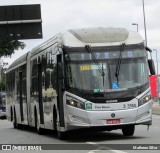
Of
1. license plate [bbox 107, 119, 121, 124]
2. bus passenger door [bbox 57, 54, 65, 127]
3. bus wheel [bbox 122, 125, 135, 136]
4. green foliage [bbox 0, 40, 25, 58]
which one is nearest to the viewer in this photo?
license plate [bbox 107, 119, 121, 124]

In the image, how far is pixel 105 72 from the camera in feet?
58.2

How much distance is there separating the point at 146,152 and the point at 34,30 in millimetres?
21696

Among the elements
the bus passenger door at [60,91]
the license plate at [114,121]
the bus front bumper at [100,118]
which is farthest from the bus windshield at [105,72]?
the license plate at [114,121]

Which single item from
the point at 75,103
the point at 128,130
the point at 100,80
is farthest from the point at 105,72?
the point at 128,130

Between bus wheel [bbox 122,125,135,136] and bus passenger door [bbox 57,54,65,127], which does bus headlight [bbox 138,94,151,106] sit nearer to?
bus wheel [bbox 122,125,135,136]

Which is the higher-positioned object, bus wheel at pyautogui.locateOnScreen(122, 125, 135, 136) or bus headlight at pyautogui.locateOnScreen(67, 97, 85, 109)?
bus headlight at pyautogui.locateOnScreen(67, 97, 85, 109)

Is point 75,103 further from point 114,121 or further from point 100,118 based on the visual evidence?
point 114,121

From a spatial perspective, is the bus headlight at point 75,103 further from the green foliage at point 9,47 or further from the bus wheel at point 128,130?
the green foliage at point 9,47

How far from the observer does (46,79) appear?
68.2 feet

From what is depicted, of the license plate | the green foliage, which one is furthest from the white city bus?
the green foliage

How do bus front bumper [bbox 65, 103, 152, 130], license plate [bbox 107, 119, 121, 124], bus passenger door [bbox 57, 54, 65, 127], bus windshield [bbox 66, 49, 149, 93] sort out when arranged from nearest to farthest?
bus front bumper [bbox 65, 103, 152, 130]
license plate [bbox 107, 119, 121, 124]
bus windshield [bbox 66, 49, 149, 93]
bus passenger door [bbox 57, 54, 65, 127]

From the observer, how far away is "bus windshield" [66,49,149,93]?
17.6 m

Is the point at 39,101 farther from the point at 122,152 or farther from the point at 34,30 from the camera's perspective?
the point at 34,30

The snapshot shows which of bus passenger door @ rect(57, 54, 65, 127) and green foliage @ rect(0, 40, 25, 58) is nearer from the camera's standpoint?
bus passenger door @ rect(57, 54, 65, 127)
